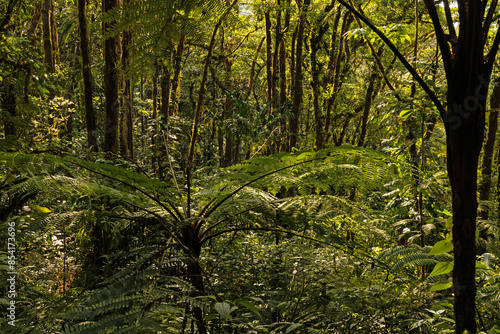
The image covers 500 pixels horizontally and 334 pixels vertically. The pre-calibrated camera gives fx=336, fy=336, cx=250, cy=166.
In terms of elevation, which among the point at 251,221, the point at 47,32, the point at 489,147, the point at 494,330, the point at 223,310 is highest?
the point at 47,32

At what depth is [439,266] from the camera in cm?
132

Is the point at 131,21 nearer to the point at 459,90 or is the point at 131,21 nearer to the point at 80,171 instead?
Result: the point at 80,171

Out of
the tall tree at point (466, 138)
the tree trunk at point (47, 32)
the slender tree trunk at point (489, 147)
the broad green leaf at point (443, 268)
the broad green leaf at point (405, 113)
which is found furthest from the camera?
the tree trunk at point (47, 32)

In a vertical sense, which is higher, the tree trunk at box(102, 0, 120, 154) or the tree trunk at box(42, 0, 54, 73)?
the tree trunk at box(42, 0, 54, 73)

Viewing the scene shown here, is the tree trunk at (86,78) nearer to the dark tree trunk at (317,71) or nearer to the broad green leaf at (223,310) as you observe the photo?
the broad green leaf at (223,310)

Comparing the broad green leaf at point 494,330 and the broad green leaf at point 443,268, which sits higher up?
the broad green leaf at point 443,268

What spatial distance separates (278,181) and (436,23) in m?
1.06

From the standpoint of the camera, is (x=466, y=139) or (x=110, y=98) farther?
(x=110, y=98)

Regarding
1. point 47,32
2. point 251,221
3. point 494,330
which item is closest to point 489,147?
point 494,330

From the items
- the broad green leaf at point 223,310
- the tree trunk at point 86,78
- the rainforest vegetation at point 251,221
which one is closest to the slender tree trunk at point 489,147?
the rainforest vegetation at point 251,221

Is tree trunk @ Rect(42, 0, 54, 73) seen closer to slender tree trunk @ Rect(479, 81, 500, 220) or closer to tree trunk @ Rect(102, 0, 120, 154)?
tree trunk @ Rect(102, 0, 120, 154)

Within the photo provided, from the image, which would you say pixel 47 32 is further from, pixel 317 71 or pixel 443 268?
pixel 443 268

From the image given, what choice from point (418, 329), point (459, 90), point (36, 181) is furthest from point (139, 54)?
point (418, 329)

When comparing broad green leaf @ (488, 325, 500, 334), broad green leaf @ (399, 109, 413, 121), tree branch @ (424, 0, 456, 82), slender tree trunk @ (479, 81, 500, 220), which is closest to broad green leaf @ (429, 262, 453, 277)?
A: broad green leaf @ (488, 325, 500, 334)
